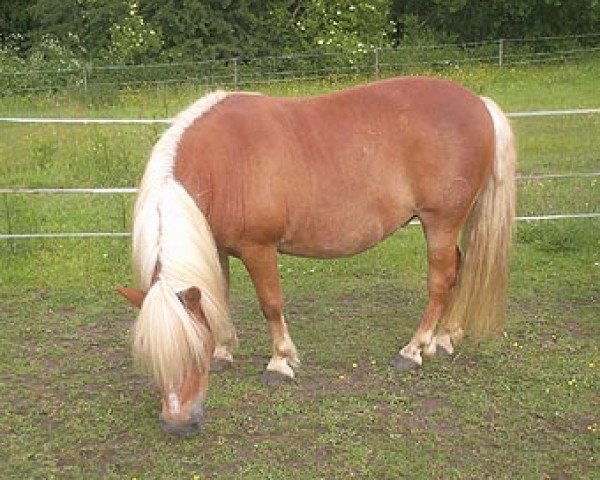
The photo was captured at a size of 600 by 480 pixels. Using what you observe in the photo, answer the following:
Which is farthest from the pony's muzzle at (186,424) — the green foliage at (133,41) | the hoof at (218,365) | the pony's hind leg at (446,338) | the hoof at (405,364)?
the green foliage at (133,41)

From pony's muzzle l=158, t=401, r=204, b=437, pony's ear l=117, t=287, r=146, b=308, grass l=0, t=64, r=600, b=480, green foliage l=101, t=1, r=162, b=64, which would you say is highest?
green foliage l=101, t=1, r=162, b=64

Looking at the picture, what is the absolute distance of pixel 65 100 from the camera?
1296 centimetres

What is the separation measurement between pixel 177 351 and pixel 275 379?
110 cm

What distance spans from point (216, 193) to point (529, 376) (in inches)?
73.7

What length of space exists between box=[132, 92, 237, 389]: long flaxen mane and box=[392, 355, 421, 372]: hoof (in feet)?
3.70

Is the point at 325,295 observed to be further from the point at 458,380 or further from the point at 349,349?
the point at 458,380

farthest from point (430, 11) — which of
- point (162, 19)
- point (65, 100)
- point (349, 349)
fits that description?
point (349, 349)

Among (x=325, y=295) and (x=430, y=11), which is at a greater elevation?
(x=430, y=11)

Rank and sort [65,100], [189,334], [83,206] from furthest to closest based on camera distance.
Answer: [65,100], [83,206], [189,334]

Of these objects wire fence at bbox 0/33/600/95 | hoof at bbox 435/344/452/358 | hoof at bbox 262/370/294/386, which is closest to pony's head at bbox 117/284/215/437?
hoof at bbox 262/370/294/386

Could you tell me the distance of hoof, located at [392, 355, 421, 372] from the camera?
13.5ft

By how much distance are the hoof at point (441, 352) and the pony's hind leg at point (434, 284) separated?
1.5 inches

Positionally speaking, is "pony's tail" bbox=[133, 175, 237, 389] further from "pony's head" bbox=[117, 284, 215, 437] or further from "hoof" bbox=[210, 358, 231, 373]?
"hoof" bbox=[210, 358, 231, 373]

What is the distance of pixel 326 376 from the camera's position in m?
4.05
